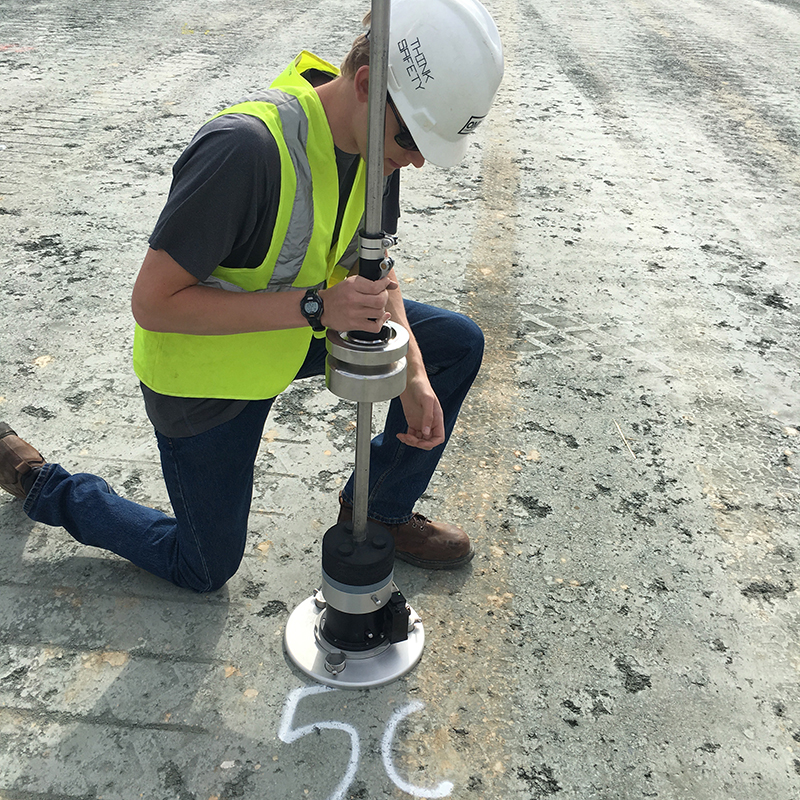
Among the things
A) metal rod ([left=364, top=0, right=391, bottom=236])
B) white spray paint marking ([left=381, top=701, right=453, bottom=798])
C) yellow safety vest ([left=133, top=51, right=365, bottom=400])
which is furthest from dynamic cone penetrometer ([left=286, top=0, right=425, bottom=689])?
yellow safety vest ([left=133, top=51, right=365, bottom=400])

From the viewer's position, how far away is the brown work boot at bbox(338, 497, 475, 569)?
2.67m

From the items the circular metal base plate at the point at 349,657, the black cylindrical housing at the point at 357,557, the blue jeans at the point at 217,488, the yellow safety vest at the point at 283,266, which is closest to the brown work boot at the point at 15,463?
the blue jeans at the point at 217,488

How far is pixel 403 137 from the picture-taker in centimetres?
199

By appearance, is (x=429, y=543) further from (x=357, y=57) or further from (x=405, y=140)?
(x=357, y=57)

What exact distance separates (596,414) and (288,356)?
67.4 inches

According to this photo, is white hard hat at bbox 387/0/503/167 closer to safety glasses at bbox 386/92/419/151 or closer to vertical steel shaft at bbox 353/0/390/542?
safety glasses at bbox 386/92/419/151

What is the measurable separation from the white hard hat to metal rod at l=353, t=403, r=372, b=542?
2.19ft

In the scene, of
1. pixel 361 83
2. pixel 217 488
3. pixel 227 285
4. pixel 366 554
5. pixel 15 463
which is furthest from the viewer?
pixel 15 463

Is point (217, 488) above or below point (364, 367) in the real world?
below

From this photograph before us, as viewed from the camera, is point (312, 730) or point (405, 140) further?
point (312, 730)

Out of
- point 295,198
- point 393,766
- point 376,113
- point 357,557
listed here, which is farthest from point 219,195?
point 393,766

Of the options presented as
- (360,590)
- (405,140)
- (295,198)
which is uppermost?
(405,140)

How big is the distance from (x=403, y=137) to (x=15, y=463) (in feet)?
5.36

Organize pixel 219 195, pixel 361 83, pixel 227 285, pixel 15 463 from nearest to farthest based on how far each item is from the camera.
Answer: pixel 219 195 < pixel 361 83 < pixel 227 285 < pixel 15 463
